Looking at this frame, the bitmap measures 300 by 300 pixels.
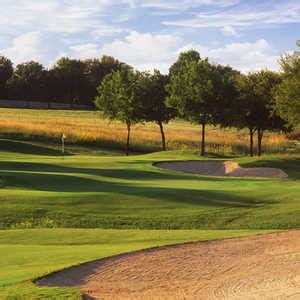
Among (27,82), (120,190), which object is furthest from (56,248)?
(27,82)

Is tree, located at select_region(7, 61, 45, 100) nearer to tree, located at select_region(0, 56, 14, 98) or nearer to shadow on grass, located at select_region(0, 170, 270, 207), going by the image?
tree, located at select_region(0, 56, 14, 98)

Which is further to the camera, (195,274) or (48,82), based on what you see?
(48,82)

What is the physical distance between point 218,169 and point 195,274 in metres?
27.5

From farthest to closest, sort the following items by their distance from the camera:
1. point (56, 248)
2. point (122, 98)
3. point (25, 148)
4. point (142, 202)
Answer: point (25, 148), point (122, 98), point (142, 202), point (56, 248)

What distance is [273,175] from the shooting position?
37.8 m

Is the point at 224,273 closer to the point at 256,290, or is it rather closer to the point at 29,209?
the point at 256,290

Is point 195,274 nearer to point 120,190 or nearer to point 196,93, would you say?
point 120,190

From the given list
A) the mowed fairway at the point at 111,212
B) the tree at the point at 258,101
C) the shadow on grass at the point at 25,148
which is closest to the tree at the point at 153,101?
the tree at the point at 258,101

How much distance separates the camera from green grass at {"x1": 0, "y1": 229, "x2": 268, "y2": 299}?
11.0 meters

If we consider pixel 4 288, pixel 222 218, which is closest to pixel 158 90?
pixel 222 218

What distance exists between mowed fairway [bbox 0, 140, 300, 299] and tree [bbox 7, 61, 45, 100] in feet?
318

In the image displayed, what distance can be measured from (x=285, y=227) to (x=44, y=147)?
4204 centimetres

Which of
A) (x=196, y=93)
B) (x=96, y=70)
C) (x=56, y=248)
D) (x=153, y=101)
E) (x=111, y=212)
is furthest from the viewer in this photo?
(x=96, y=70)

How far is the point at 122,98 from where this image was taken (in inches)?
2254
